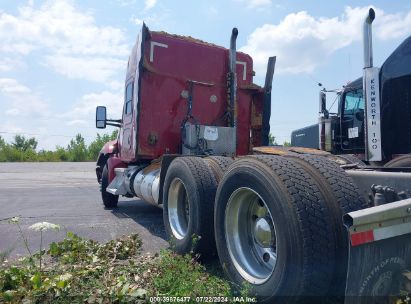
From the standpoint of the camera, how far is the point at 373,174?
2.89m

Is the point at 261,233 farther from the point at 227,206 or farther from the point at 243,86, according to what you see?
the point at 243,86

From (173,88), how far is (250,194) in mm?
3984

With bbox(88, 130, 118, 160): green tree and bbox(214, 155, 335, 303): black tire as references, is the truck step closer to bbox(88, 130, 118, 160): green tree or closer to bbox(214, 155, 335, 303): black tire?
bbox(214, 155, 335, 303): black tire

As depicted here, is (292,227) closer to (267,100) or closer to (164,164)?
(164,164)

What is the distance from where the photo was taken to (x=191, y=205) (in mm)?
4250

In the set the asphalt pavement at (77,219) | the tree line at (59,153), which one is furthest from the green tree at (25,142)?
the asphalt pavement at (77,219)

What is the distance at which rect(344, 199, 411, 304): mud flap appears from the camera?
7.30 ft

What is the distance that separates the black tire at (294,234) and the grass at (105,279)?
2.15ft

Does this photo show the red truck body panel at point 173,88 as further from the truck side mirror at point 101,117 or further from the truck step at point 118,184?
the truck side mirror at point 101,117

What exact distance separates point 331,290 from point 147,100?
15.9ft

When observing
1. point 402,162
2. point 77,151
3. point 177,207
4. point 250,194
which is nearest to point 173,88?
point 177,207

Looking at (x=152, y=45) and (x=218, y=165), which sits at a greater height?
(x=152, y=45)

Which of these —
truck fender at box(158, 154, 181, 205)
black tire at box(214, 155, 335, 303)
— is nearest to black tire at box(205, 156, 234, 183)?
truck fender at box(158, 154, 181, 205)

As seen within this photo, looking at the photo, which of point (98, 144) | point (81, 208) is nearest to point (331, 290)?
point (81, 208)
